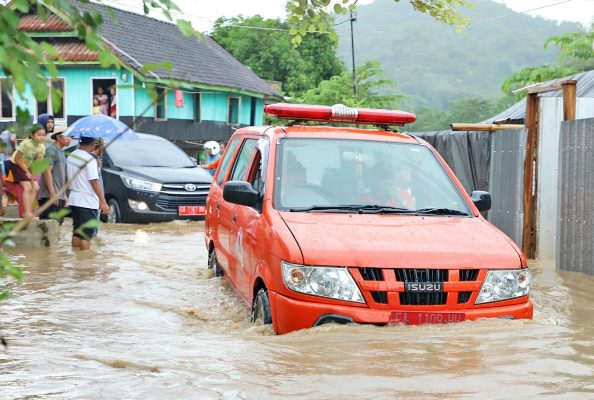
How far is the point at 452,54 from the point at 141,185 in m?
130

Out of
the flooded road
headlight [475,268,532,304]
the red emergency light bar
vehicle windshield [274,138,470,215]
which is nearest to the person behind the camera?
the flooded road

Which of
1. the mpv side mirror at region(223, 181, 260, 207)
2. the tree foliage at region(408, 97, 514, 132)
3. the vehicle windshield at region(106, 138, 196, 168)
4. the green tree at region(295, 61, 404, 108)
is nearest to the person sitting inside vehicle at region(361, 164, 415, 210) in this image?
the mpv side mirror at region(223, 181, 260, 207)

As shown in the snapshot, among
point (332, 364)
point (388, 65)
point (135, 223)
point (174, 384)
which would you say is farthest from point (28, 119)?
point (388, 65)

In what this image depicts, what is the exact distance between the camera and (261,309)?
5.93 m

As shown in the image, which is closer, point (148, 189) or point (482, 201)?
point (482, 201)

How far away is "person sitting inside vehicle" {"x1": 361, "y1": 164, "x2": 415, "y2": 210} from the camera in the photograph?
21.4 feet

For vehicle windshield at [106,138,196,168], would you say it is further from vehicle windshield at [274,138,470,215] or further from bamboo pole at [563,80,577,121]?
vehicle windshield at [274,138,470,215]

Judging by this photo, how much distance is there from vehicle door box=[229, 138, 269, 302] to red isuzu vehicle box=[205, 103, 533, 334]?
11 millimetres

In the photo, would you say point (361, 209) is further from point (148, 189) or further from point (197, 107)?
point (197, 107)

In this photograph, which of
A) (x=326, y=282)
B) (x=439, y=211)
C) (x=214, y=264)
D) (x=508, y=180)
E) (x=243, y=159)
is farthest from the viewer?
(x=508, y=180)

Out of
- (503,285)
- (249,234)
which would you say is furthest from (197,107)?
(503,285)

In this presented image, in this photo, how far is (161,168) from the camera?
16.2 meters

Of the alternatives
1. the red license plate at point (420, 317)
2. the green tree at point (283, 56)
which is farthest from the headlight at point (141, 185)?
the green tree at point (283, 56)

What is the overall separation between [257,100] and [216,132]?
4467 millimetres
